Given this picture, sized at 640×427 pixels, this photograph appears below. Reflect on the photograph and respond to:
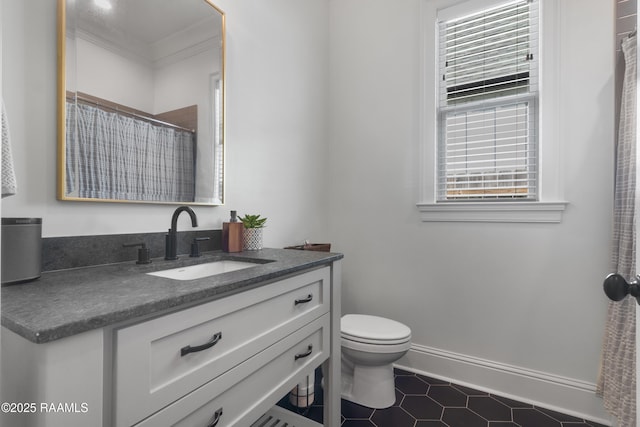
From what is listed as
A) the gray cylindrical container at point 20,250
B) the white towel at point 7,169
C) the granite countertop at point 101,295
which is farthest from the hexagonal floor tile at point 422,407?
the white towel at point 7,169

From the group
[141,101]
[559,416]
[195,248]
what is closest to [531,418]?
[559,416]

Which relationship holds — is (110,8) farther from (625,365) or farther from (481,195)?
(625,365)

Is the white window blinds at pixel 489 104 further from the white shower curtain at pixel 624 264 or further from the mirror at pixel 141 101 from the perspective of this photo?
the mirror at pixel 141 101

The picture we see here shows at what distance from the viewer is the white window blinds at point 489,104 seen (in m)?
1.93

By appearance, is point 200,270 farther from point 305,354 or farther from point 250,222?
point 305,354

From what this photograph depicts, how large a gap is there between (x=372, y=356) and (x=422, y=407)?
43cm

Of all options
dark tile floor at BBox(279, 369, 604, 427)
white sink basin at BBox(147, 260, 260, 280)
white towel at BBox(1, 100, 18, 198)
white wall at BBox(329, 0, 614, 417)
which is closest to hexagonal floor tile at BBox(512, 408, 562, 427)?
dark tile floor at BBox(279, 369, 604, 427)

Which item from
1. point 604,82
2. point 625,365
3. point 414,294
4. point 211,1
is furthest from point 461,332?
point 211,1

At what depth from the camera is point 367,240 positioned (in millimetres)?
2406

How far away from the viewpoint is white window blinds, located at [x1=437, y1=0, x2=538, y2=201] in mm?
1928

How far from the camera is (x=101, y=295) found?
2.56 feet

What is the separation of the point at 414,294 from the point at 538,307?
2.33 ft

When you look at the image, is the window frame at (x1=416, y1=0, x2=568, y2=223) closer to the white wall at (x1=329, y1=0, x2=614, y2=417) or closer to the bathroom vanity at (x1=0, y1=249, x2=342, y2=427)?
the white wall at (x1=329, y1=0, x2=614, y2=417)

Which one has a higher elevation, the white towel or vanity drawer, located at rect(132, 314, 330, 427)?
the white towel
